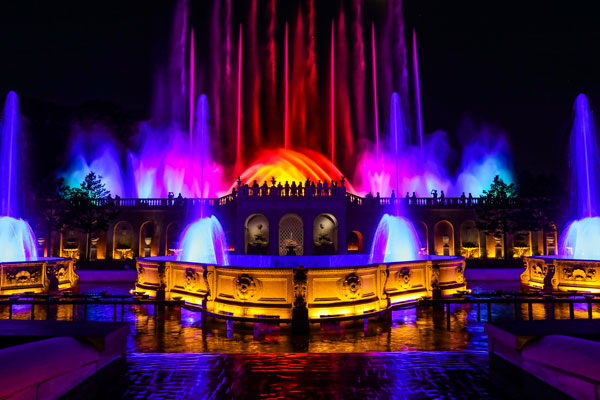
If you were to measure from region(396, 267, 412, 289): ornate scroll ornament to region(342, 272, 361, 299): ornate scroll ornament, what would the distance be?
2.33 metres

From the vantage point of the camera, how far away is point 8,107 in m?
26.8

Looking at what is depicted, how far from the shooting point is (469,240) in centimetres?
3788

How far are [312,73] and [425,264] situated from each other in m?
31.5

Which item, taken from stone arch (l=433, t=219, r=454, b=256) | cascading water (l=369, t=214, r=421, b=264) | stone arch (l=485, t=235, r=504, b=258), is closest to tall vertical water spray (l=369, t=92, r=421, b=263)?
cascading water (l=369, t=214, r=421, b=264)

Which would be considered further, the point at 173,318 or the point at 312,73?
the point at 312,73

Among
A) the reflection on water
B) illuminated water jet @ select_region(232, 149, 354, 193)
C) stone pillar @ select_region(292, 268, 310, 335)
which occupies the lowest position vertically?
the reflection on water

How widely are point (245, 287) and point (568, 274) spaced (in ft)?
45.8

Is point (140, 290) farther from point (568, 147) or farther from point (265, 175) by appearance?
point (568, 147)

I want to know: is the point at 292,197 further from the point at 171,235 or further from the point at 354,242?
the point at 171,235

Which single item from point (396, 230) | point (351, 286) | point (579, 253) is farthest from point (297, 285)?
point (396, 230)

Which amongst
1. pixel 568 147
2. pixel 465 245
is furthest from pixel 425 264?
pixel 568 147

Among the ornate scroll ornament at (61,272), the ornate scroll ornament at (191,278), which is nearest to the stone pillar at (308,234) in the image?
the ornate scroll ornament at (61,272)

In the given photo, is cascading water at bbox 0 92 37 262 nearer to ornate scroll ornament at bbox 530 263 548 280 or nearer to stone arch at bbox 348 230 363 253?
ornate scroll ornament at bbox 530 263 548 280

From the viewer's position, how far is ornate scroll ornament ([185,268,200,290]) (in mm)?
13265
